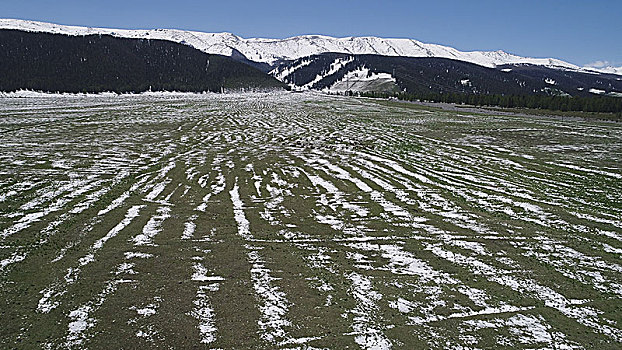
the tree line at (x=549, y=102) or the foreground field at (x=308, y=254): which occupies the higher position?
the tree line at (x=549, y=102)

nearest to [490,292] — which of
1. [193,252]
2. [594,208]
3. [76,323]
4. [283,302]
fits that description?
[283,302]

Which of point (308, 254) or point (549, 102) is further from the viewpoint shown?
point (549, 102)

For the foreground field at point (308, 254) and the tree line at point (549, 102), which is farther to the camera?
the tree line at point (549, 102)

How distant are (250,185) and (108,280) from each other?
11418 mm

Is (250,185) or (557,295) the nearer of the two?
(557,295)

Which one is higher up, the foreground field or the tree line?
the tree line

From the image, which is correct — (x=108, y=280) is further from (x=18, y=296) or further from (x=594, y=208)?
(x=594, y=208)

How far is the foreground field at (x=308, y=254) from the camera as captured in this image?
8922mm

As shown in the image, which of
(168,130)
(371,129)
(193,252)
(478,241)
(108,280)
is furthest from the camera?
(371,129)

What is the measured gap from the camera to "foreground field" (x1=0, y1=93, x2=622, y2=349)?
29.3 feet

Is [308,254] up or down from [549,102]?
down

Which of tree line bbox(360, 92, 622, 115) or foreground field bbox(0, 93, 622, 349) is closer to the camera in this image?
foreground field bbox(0, 93, 622, 349)

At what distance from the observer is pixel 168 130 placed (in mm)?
47000

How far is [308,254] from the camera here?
1297 centimetres
